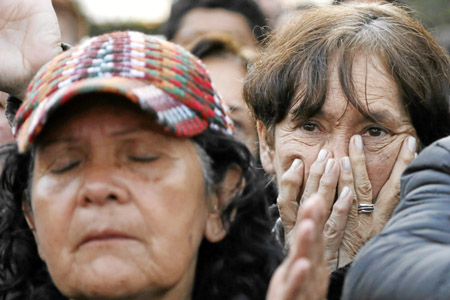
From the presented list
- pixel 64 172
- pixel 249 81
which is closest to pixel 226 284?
pixel 64 172

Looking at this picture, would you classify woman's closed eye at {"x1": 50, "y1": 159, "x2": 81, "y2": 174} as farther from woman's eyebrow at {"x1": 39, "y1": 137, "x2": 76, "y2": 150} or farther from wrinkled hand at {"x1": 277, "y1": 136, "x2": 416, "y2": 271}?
wrinkled hand at {"x1": 277, "y1": 136, "x2": 416, "y2": 271}

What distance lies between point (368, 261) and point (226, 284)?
2.16 feet

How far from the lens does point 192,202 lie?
239cm

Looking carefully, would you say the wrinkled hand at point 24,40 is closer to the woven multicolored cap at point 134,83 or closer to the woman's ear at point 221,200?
the woven multicolored cap at point 134,83

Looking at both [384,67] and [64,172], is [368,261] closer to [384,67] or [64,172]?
[64,172]

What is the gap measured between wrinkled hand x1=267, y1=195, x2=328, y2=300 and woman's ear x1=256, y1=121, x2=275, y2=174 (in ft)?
4.74

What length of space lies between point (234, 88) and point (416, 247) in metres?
2.90

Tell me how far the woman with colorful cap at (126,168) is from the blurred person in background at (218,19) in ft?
10.7

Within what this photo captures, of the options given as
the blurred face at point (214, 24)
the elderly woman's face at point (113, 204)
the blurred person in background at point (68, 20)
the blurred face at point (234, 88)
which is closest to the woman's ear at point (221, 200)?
the elderly woman's face at point (113, 204)

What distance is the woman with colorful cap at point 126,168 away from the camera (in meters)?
2.25

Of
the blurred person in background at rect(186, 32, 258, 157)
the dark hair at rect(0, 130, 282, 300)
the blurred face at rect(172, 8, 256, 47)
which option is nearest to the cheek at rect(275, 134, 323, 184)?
the dark hair at rect(0, 130, 282, 300)

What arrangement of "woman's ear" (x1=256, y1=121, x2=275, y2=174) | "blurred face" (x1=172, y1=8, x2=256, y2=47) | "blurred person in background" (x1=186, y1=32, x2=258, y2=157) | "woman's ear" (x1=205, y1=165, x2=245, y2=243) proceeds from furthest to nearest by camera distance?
"blurred face" (x1=172, y1=8, x2=256, y2=47), "blurred person in background" (x1=186, y1=32, x2=258, y2=157), "woman's ear" (x1=256, y1=121, x2=275, y2=174), "woman's ear" (x1=205, y1=165, x2=245, y2=243)

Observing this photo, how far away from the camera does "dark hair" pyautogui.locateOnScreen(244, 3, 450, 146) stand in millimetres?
3148

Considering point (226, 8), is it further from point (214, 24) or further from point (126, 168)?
point (126, 168)
